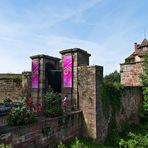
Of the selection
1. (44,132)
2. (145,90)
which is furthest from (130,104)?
(44,132)

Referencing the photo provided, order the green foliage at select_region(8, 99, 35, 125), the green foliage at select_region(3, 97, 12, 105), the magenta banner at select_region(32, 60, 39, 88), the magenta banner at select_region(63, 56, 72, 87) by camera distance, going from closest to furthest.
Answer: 1. the green foliage at select_region(8, 99, 35, 125)
2. the magenta banner at select_region(63, 56, 72, 87)
3. the magenta banner at select_region(32, 60, 39, 88)
4. the green foliage at select_region(3, 97, 12, 105)

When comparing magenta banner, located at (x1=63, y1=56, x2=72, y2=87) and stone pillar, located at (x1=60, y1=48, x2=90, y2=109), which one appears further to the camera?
magenta banner, located at (x1=63, y1=56, x2=72, y2=87)

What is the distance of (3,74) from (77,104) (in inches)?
549

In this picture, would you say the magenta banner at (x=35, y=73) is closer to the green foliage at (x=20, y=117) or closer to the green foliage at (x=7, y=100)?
the green foliage at (x=7, y=100)

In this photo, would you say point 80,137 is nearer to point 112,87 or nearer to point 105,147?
point 105,147

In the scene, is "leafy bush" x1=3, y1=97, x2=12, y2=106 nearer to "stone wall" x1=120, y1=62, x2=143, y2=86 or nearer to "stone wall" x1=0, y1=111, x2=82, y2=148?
"stone wall" x1=0, y1=111, x2=82, y2=148

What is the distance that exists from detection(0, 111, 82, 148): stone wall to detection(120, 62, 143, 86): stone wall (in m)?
10.2

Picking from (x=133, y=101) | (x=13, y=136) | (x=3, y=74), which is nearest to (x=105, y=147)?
(x=13, y=136)

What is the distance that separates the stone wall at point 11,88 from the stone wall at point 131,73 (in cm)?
1021

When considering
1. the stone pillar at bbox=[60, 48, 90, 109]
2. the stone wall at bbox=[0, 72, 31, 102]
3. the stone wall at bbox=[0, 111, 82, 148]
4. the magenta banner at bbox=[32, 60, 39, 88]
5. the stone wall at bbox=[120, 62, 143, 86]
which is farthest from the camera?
the stone wall at bbox=[120, 62, 143, 86]

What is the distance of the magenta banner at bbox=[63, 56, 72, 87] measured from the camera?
13.0 meters

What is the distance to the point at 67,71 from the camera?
13.1 meters

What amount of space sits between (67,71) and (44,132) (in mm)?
4603

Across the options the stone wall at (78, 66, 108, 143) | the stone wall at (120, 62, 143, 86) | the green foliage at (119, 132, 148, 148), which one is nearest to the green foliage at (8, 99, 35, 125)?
the stone wall at (78, 66, 108, 143)
